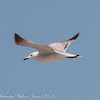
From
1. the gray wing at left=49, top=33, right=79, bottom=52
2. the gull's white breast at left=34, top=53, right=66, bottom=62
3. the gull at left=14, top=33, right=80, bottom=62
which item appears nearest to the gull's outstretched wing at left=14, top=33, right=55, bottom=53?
the gull at left=14, top=33, right=80, bottom=62

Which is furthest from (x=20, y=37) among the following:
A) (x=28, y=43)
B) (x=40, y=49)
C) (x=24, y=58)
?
(x=24, y=58)

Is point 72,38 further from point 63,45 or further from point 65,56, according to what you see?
point 65,56

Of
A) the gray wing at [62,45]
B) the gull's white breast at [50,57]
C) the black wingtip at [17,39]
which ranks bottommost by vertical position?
the gull's white breast at [50,57]

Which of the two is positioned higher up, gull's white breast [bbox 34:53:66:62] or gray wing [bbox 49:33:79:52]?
gray wing [bbox 49:33:79:52]

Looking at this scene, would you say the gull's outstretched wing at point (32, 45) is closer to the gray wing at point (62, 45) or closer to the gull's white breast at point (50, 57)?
the gull's white breast at point (50, 57)

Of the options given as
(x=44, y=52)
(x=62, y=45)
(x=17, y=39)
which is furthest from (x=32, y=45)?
(x=62, y=45)

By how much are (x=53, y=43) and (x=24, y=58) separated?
4.88ft

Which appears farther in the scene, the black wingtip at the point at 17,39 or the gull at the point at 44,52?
the gull at the point at 44,52

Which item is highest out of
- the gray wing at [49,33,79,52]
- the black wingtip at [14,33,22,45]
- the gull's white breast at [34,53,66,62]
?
→ the gray wing at [49,33,79,52]

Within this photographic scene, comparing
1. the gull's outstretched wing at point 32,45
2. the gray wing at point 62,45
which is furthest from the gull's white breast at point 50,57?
the gray wing at point 62,45

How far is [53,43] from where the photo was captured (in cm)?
1662

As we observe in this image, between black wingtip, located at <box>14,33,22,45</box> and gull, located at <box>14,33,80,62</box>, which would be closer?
black wingtip, located at <box>14,33,22,45</box>

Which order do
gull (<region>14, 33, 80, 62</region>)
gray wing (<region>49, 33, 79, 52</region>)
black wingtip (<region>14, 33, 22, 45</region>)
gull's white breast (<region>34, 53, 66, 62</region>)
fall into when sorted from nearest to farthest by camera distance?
1. black wingtip (<region>14, 33, 22, 45</region>)
2. gull (<region>14, 33, 80, 62</region>)
3. gull's white breast (<region>34, 53, 66, 62</region>)
4. gray wing (<region>49, 33, 79, 52</region>)

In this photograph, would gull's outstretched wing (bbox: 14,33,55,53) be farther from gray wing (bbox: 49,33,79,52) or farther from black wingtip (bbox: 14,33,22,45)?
gray wing (bbox: 49,33,79,52)
